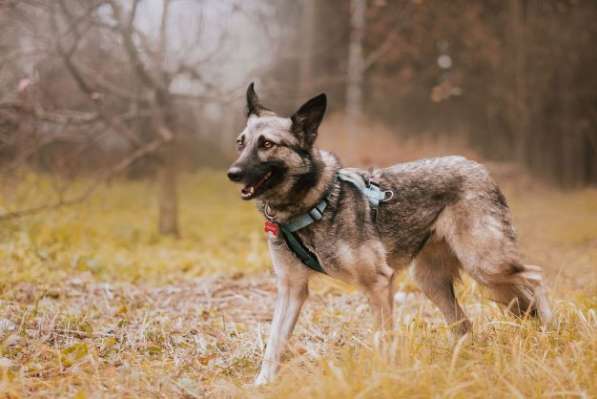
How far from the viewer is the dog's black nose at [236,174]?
3.42 m

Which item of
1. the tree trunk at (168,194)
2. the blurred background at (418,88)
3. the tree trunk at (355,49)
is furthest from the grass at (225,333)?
the tree trunk at (355,49)

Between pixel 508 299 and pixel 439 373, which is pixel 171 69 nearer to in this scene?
pixel 508 299

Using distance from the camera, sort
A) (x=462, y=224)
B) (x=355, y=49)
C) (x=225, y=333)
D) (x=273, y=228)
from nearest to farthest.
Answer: (x=273, y=228) → (x=462, y=224) → (x=225, y=333) → (x=355, y=49)

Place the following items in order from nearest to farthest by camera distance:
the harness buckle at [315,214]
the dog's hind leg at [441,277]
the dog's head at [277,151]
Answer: the dog's head at [277,151] < the harness buckle at [315,214] < the dog's hind leg at [441,277]

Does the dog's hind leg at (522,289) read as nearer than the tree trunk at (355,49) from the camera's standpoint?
Yes

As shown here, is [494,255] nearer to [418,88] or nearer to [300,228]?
[300,228]

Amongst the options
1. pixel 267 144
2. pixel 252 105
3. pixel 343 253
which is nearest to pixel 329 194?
pixel 343 253

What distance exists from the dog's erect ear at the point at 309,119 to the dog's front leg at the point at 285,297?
742 mm

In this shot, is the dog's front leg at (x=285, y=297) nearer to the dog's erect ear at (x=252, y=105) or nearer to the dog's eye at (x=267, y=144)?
the dog's eye at (x=267, y=144)

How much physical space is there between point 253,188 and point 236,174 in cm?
16

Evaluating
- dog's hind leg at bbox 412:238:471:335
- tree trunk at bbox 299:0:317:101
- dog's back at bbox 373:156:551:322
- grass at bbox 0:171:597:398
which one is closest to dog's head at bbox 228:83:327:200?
dog's back at bbox 373:156:551:322

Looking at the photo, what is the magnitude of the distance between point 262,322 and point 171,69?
689cm

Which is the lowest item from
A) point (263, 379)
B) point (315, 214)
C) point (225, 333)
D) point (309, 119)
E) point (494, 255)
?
point (225, 333)

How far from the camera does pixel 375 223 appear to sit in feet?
12.8
